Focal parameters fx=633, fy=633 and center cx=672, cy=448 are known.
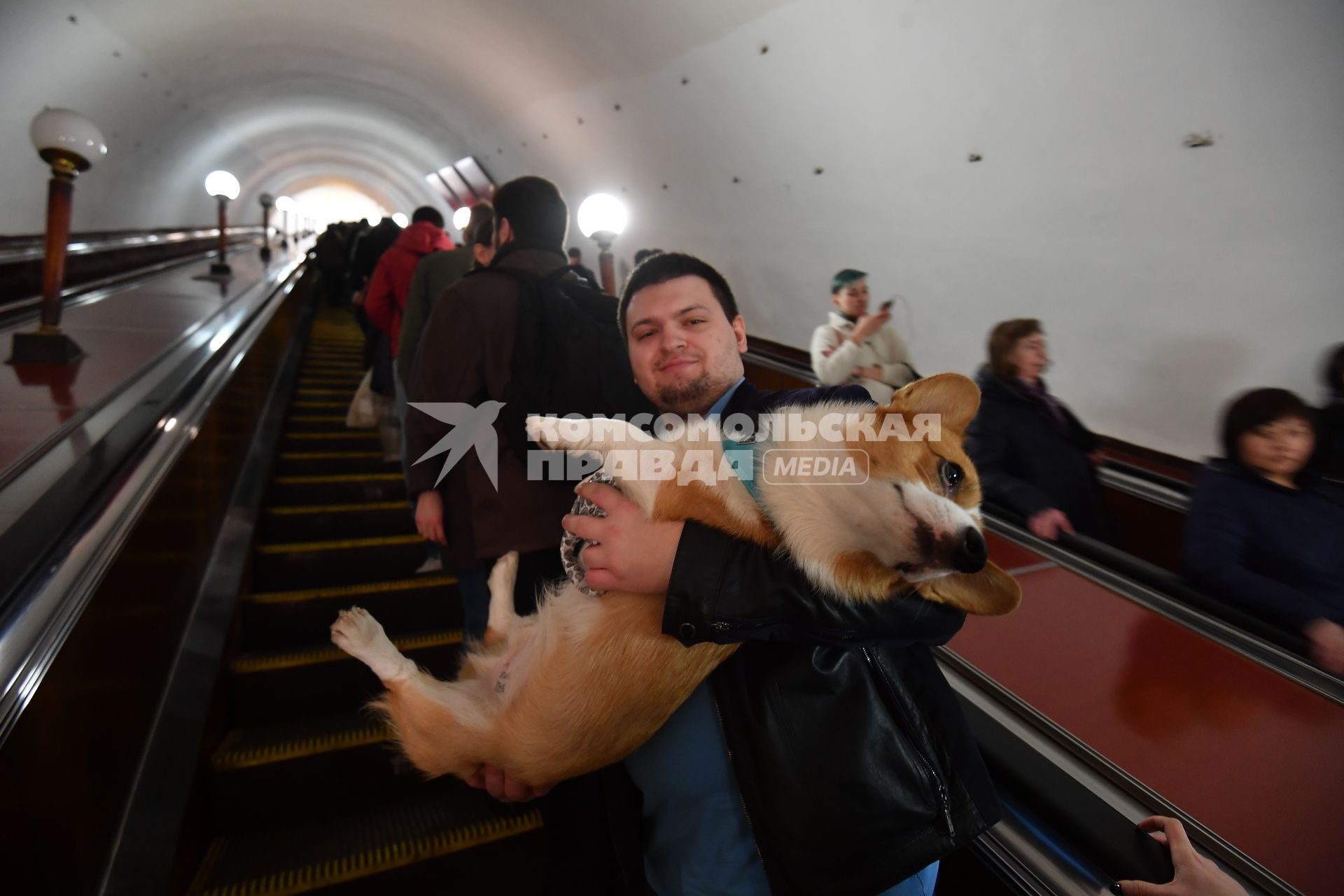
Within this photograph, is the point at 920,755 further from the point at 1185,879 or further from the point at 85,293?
the point at 85,293

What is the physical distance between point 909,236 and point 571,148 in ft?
16.6

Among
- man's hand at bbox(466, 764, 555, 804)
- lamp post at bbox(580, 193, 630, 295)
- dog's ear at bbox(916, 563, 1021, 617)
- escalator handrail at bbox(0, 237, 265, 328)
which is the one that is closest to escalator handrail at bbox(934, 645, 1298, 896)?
dog's ear at bbox(916, 563, 1021, 617)

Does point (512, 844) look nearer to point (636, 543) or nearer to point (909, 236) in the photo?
point (636, 543)

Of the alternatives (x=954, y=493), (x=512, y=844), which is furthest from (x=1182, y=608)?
(x=512, y=844)

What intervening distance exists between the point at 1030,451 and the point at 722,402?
208 centimetres

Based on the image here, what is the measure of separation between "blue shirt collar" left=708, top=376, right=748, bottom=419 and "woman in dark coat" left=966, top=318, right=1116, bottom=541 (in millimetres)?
1870

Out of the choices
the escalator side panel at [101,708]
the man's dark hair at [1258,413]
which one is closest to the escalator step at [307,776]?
the escalator side panel at [101,708]

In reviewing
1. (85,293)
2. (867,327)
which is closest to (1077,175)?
(867,327)

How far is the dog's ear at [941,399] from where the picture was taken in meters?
0.96

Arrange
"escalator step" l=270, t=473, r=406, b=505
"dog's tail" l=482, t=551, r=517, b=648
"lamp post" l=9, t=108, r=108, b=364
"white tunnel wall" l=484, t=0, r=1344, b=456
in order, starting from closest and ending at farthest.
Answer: "dog's tail" l=482, t=551, r=517, b=648 < "lamp post" l=9, t=108, r=108, b=364 < "white tunnel wall" l=484, t=0, r=1344, b=456 < "escalator step" l=270, t=473, r=406, b=505

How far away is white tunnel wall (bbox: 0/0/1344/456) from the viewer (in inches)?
110

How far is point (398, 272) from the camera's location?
3.39 m

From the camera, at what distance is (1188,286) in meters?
3.19

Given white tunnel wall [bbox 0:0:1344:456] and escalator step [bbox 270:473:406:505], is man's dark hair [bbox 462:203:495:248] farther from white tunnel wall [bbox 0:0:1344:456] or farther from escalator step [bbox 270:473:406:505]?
white tunnel wall [bbox 0:0:1344:456]
